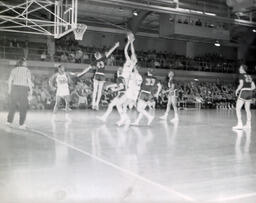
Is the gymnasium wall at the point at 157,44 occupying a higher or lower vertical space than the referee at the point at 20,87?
higher

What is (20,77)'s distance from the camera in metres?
8.18

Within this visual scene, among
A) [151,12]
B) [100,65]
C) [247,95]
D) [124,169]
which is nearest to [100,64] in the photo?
[100,65]

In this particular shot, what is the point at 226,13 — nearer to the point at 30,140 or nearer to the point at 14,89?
the point at 14,89

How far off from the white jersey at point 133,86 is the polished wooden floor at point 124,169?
195 cm

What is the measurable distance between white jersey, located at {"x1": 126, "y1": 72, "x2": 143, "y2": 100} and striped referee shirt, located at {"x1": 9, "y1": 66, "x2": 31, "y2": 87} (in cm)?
239

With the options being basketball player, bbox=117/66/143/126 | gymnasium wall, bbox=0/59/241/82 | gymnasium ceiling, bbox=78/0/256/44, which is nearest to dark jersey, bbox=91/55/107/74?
basketball player, bbox=117/66/143/126

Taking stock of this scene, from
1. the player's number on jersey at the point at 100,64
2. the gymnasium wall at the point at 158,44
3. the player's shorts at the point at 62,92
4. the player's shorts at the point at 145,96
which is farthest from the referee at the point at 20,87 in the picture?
the gymnasium wall at the point at 158,44

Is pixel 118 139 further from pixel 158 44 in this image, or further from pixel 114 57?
pixel 158 44

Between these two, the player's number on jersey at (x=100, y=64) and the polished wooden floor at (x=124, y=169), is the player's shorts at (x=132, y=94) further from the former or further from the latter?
the player's number on jersey at (x=100, y=64)

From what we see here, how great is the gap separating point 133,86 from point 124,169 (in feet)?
15.6

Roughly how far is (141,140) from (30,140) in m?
2.04

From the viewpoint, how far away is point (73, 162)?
4594mm

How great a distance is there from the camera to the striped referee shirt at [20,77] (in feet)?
26.8

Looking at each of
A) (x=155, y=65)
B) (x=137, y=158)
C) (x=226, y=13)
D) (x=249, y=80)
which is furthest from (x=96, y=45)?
(x=137, y=158)
